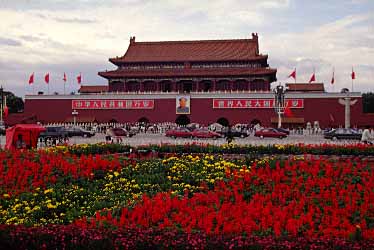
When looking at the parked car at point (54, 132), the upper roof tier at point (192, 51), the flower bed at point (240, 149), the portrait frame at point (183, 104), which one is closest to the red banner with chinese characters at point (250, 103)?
the portrait frame at point (183, 104)

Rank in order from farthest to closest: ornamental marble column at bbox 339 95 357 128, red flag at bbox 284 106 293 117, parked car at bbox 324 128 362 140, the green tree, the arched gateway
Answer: the green tree
the arched gateway
red flag at bbox 284 106 293 117
ornamental marble column at bbox 339 95 357 128
parked car at bbox 324 128 362 140

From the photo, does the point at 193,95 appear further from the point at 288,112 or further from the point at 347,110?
the point at 347,110

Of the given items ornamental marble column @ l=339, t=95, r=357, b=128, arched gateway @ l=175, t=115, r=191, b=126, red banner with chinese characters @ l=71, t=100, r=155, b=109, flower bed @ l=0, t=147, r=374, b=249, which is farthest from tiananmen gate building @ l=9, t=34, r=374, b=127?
flower bed @ l=0, t=147, r=374, b=249

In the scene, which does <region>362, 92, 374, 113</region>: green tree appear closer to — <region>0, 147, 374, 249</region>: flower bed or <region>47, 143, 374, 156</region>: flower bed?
<region>47, 143, 374, 156</region>: flower bed

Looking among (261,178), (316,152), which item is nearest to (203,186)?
(261,178)

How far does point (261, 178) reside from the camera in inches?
409

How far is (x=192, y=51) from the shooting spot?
46.0 meters

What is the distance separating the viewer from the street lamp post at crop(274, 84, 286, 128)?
3622cm

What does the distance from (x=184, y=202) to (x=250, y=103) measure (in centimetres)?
3424

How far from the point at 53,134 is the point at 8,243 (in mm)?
25659

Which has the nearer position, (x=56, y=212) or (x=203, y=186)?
(x=56, y=212)

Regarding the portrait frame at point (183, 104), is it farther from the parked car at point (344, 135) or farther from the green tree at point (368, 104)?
the green tree at point (368, 104)

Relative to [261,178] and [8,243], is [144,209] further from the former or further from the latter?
[261,178]

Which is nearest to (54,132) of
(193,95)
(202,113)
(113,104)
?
(113,104)
